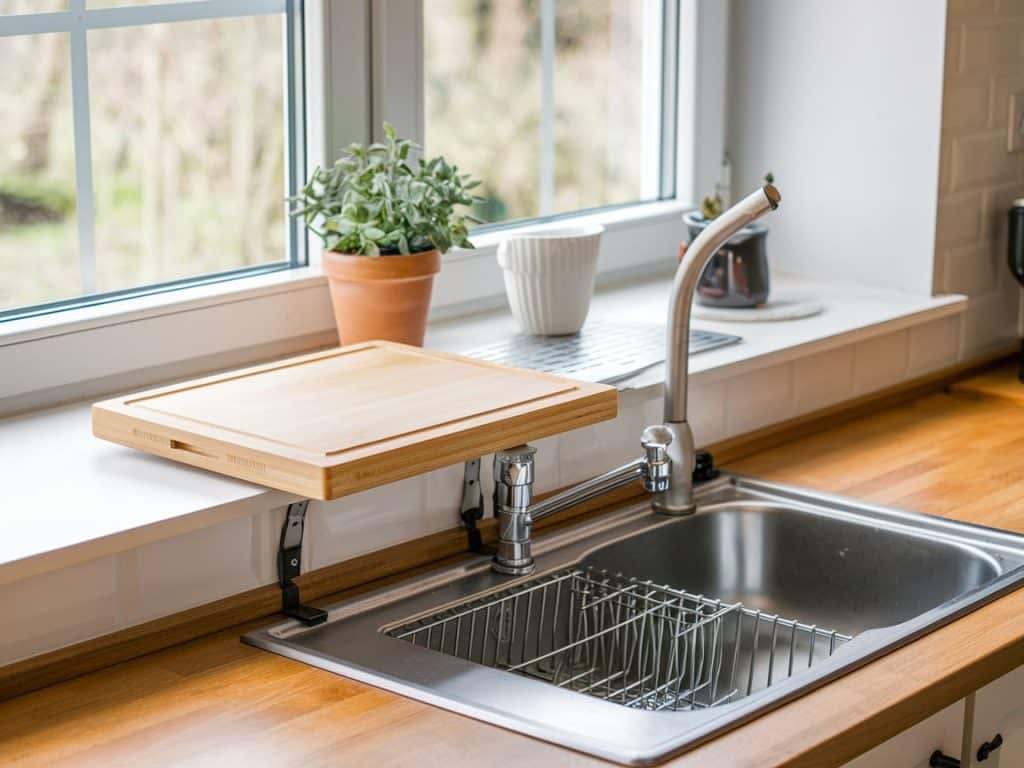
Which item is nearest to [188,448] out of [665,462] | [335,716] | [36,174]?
[335,716]

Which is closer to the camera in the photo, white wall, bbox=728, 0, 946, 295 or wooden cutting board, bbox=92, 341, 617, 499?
wooden cutting board, bbox=92, 341, 617, 499

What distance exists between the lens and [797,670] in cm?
194

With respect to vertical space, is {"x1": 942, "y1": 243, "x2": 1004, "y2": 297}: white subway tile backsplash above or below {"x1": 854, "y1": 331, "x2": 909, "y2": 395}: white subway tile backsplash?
above

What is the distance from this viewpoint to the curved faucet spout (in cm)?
195

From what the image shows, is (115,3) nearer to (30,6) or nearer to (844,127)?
(30,6)

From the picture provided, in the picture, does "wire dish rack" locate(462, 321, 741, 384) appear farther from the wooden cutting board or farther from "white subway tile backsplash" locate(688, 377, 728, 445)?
the wooden cutting board

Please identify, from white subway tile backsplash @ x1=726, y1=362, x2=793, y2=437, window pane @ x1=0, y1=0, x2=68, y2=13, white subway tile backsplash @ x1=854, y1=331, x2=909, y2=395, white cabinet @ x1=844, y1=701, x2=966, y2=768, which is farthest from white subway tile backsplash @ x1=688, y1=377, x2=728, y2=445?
window pane @ x1=0, y1=0, x2=68, y2=13

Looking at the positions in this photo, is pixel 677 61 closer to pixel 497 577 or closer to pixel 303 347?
pixel 303 347

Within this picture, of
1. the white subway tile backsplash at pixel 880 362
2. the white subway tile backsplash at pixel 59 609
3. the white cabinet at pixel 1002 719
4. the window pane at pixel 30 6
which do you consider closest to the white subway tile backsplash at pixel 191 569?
the white subway tile backsplash at pixel 59 609

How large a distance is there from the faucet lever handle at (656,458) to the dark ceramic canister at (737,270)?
60 centimetres

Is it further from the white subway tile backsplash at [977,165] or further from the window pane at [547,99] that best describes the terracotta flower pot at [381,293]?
the white subway tile backsplash at [977,165]

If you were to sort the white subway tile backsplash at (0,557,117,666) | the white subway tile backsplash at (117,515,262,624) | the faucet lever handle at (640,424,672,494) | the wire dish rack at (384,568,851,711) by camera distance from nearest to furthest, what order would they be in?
the white subway tile backsplash at (0,557,117,666), the white subway tile backsplash at (117,515,262,624), the wire dish rack at (384,568,851,711), the faucet lever handle at (640,424,672,494)

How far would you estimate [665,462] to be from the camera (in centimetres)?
198

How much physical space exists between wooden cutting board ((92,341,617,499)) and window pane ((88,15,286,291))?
0.29m
